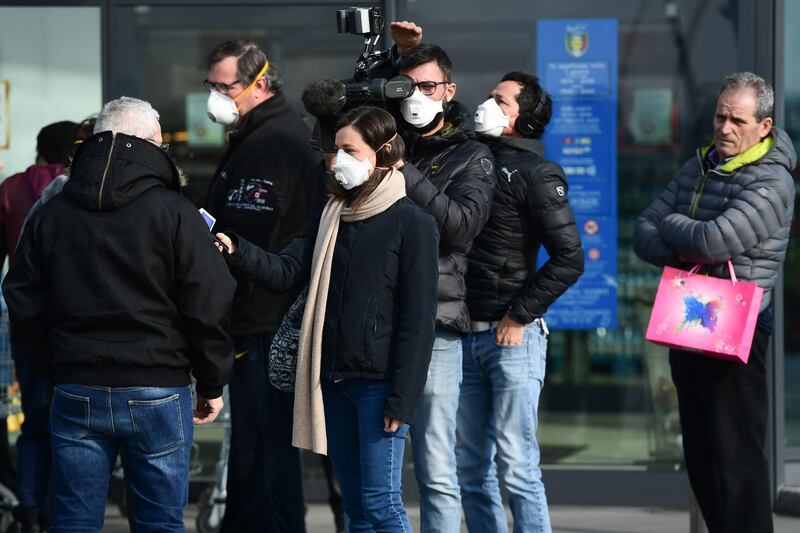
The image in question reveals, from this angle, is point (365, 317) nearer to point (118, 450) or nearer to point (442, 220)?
point (442, 220)

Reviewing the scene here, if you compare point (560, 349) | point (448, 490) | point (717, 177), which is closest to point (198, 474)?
point (560, 349)

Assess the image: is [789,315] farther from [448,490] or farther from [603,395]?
[448,490]

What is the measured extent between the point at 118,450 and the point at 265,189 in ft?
4.18

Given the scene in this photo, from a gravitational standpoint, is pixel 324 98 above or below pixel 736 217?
above

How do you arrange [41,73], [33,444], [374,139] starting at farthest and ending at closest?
[41,73] → [33,444] → [374,139]

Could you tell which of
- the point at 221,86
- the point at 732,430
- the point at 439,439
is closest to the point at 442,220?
the point at 439,439

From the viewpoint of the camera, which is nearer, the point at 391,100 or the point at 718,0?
the point at 391,100

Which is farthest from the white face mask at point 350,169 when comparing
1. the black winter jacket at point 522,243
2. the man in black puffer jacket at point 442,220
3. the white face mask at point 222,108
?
the white face mask at point 222,108

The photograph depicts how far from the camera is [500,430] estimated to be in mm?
5004

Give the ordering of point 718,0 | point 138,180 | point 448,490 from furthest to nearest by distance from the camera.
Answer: point 718,0, point 448,490, point 138,180

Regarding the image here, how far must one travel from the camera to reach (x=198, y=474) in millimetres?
7508

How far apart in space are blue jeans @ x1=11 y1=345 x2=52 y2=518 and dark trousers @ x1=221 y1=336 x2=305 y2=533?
1.15 metres

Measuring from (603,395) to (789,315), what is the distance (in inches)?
42.3

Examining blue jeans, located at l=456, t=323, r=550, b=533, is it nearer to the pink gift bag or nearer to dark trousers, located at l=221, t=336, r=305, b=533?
the pink gift bag
